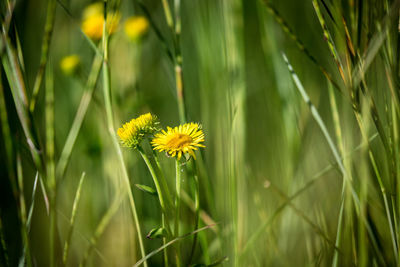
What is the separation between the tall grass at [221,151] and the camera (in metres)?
0.33

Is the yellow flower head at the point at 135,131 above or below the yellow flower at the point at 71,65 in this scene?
below

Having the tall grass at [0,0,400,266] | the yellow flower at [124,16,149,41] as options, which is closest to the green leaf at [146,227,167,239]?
the tall grass at [0,0,400,266]

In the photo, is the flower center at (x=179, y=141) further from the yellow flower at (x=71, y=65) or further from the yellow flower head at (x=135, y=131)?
the yellow flower at (x=71, y=65)

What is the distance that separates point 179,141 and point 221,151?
0.38 ft

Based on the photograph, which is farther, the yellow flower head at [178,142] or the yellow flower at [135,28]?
the yellow flower at [135,28]

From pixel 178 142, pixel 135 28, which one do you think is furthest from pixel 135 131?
pixel 135 28

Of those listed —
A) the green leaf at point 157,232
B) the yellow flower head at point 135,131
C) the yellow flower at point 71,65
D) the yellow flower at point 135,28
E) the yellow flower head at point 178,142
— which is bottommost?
the green leaf at point 157,232

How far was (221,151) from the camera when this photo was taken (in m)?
0.43

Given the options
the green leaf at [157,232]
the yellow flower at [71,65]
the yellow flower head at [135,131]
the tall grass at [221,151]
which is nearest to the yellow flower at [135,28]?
the tall grass at [221,151]

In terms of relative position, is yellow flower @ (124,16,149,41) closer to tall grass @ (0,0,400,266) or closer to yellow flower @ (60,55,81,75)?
tall grass @ (0,0,400,266)

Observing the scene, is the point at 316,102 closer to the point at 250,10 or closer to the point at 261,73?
the point at 261,73

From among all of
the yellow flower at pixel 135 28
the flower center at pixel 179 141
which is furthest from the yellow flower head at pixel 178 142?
the yellow flower at pixel 135 28

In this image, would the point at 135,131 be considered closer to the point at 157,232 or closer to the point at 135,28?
the point at 157,232

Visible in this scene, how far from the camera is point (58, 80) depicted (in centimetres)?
85
